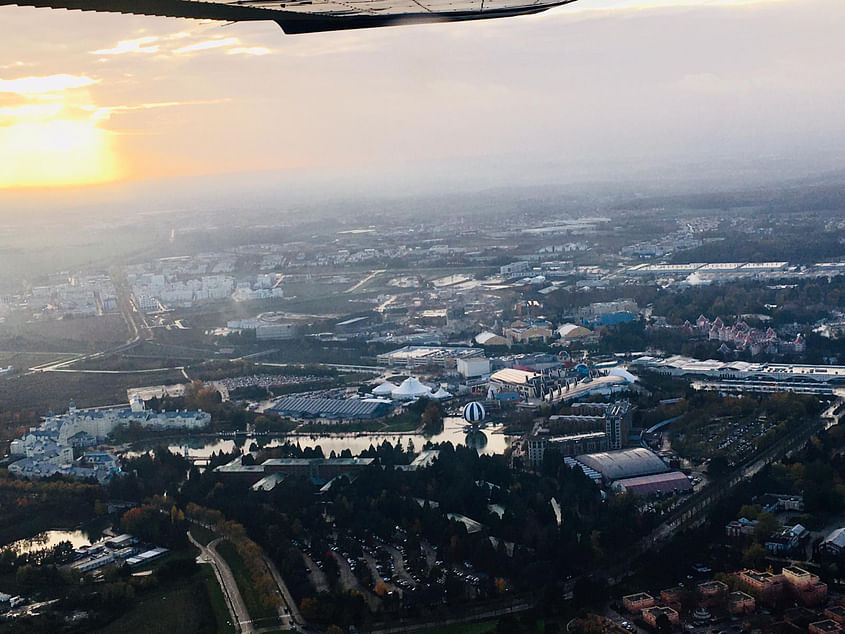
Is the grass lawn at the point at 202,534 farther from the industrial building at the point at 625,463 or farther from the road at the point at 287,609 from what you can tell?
the industrial building at the point at 625,463

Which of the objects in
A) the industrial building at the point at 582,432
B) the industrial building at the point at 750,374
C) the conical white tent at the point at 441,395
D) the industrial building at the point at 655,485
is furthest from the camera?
the conical white tent at the point at 441,395

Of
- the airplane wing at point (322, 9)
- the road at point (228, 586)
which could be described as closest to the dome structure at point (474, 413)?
the road at point (228, 586)

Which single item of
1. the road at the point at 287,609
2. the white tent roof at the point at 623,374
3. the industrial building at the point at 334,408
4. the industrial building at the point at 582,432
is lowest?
the white tent roof at the point at 623,374

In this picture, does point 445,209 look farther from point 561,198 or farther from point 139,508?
point 139,508

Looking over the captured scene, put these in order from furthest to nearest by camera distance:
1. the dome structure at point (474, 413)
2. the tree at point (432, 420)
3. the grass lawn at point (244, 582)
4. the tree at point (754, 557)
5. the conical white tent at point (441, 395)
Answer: the conical white tent at point (441, 395) < the dome structure at point (474, 413) < the tree at point (432, 420) < the tree at point (754, 557) < the grass lawn at point (244, 582)

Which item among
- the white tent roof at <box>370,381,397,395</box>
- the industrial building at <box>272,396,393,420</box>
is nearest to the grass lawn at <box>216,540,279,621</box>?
the industrial building at <box>272,396,393,420</box>

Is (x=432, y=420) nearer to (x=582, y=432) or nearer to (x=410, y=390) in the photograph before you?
(x=410, y=390)

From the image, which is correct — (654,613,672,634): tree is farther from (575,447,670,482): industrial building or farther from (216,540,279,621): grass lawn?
(575,447,670,482): industrial building

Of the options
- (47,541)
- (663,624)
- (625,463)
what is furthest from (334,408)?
(663,624)
